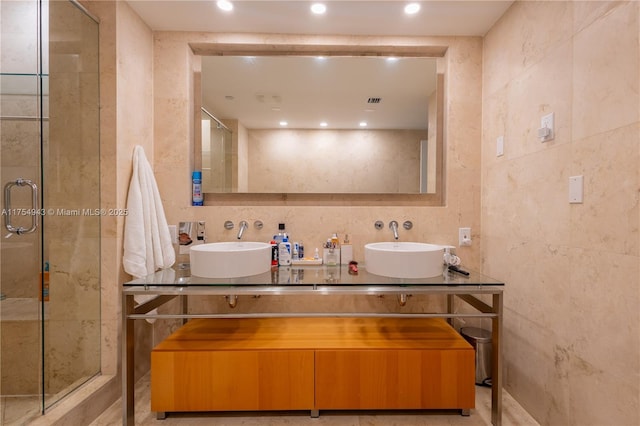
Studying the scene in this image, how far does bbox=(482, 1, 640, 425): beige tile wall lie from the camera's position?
1063 millimetres

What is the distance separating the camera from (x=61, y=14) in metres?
1.55

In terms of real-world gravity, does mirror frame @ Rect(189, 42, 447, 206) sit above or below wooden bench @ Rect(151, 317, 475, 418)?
above

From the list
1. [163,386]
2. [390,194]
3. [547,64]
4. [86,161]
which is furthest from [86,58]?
[547,64]

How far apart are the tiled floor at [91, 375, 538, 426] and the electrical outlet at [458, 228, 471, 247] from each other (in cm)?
91

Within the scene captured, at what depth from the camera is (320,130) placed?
202cm

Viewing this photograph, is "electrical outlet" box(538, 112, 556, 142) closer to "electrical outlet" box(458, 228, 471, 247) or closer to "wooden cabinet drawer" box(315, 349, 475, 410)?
"electrical outlet" box(458, 228, 471, 247)

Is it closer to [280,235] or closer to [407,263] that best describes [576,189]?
Answer: [407,263]

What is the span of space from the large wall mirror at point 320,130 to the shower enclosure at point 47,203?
0.65m

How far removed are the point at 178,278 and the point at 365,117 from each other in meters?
1.45

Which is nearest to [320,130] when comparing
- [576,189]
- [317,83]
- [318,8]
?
[317,83]

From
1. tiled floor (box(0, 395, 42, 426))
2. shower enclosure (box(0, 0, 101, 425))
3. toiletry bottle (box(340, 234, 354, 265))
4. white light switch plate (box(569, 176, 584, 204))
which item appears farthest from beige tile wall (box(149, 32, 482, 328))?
tiled floor (box(0, 395, 42, 426))

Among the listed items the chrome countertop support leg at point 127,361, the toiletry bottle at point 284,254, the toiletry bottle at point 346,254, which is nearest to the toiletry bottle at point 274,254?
the toiletry bottle at point 284,254

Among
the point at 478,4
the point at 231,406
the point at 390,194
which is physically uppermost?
the point at 478,4

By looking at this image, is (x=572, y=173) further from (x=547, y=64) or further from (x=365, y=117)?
(x=365, y=117)
